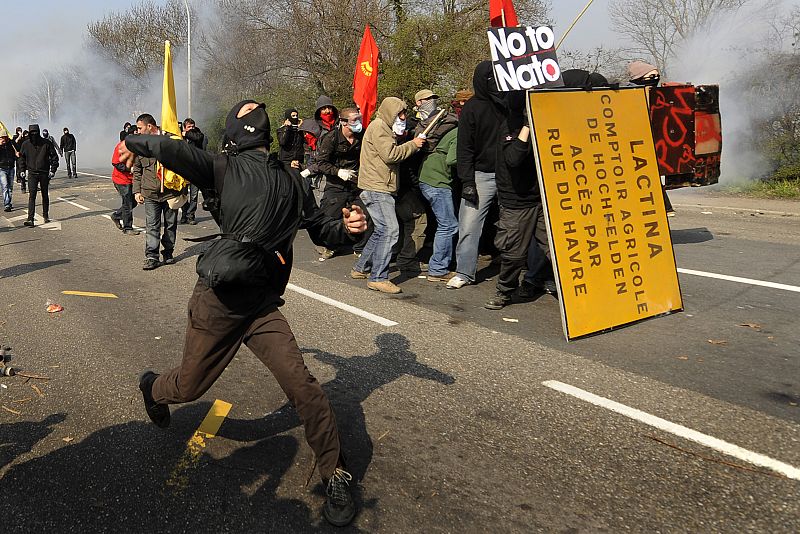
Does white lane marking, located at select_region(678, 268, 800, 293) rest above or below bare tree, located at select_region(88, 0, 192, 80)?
below

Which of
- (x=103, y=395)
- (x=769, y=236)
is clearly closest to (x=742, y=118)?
(x=769, y=236)

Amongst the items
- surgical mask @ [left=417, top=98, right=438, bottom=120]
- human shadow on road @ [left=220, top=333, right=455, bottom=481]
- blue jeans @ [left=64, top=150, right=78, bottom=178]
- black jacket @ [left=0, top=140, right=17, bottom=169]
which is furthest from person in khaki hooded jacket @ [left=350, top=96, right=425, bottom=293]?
blue jeans @ [left=64, top=150, right=78, bottom=178]

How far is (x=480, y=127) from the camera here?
670 cm

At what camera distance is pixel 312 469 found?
3.52 metres

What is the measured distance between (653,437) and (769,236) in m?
7.36

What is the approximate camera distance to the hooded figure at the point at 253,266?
322cm

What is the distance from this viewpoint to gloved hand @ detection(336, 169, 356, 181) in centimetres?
831

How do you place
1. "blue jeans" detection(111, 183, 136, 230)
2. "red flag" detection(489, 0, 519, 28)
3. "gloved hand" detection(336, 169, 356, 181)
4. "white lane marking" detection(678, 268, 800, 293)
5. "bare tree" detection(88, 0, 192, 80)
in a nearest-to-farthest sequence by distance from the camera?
1. "white lane marking" detection(678, 268, 800, 293)
2. "red flag" detection(489, 0, 519, 28)
3. "gloved hand" detection(336, 169, 356, 181)
4. "blue jeans" detection(111, 183, 136, 230)
5. "bare tree" detection(88, 0, 192, 80)

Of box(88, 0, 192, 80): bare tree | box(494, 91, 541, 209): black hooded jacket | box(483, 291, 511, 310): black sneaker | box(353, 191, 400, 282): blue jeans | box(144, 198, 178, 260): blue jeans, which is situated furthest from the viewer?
box(88, 0, 192, 80): bare tree

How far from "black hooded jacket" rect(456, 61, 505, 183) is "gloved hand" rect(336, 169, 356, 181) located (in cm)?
181

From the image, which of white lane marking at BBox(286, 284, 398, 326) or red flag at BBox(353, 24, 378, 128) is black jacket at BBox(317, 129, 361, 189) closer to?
white lane marking at BBox(286, 284, 398, 326)

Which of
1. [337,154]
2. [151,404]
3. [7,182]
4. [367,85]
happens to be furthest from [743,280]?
[7,182]

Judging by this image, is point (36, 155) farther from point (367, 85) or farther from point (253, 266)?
point (253, 266)

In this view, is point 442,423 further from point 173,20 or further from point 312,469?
point 173,20
